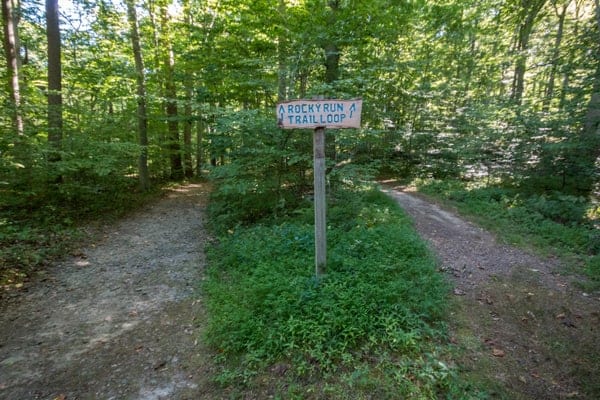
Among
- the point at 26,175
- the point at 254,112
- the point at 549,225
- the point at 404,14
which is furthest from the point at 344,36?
the point at 26,175

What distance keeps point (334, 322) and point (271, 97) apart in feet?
27.6

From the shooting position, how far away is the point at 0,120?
611cm

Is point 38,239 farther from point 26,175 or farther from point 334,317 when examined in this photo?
point 334,317

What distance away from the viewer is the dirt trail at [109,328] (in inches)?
128

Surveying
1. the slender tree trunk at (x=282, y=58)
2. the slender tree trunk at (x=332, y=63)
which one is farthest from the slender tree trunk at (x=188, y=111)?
the slender tree trunk at (x=332, y=63)

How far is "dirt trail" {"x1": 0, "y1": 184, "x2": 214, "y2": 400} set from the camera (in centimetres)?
325

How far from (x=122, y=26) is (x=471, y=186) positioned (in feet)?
45.8

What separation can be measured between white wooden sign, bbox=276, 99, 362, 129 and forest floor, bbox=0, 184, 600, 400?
112 inches

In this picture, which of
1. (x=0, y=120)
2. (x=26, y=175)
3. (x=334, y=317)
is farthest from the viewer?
(x=26, y=175)

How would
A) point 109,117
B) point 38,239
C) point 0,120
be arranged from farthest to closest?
point 109,117, point 38,239, point 0,120

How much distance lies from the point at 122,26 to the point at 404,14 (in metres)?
9.84

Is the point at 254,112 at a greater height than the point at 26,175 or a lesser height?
greater

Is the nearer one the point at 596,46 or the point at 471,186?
the point at 596,46

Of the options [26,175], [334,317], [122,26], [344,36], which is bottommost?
[334,317]
